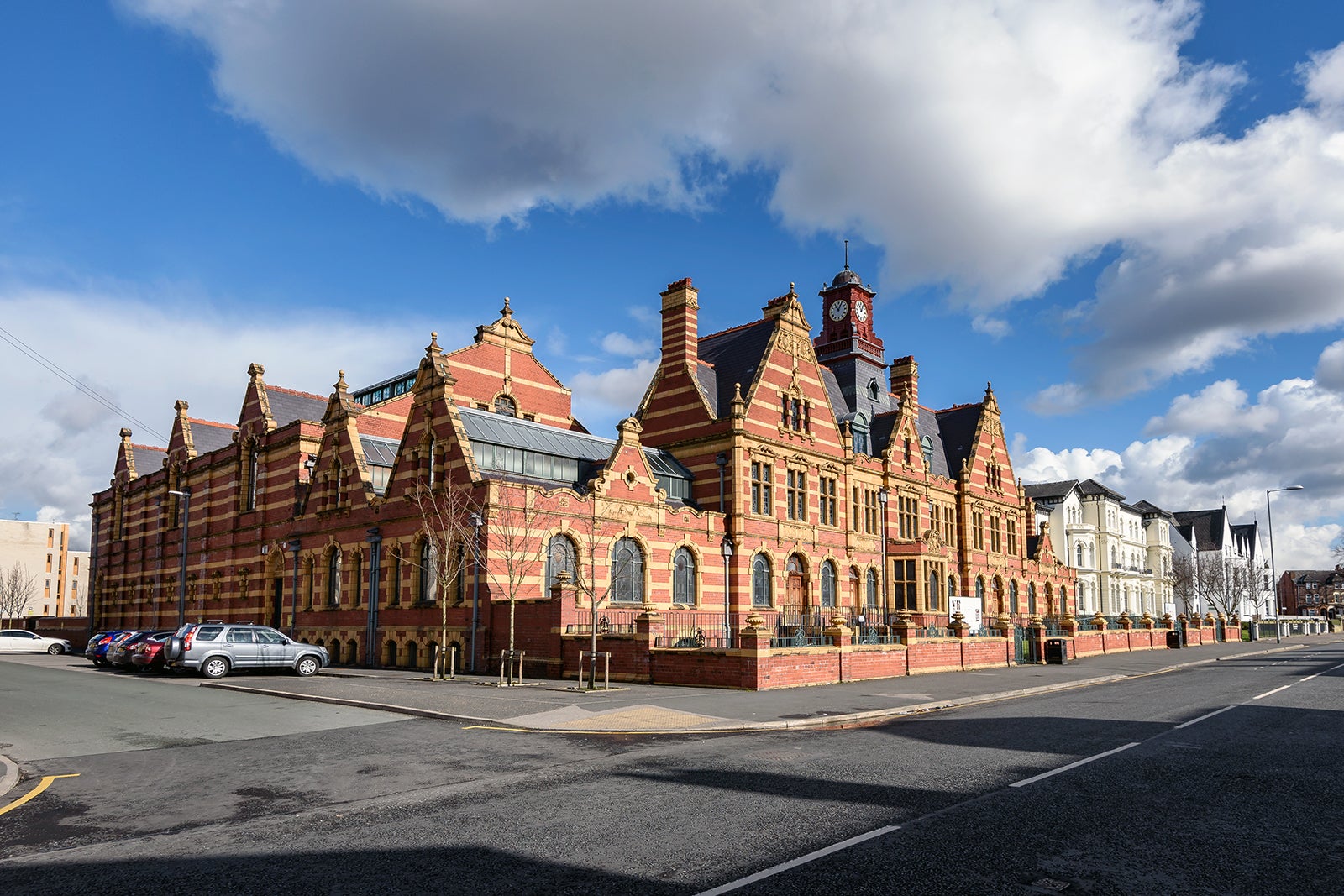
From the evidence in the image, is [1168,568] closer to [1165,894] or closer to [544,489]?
[544,489]

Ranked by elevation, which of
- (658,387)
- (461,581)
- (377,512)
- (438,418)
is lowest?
(461,581)

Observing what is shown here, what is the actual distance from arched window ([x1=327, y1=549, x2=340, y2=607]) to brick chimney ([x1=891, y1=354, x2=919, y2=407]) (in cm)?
3547

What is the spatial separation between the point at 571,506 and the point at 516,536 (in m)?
2.57

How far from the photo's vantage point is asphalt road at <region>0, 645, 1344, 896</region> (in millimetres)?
7363

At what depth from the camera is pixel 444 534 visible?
31250 mm

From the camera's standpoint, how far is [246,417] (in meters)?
48.6

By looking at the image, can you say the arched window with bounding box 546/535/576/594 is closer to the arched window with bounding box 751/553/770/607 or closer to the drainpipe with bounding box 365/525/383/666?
the drainpipe with bounding box 365/525/383/666

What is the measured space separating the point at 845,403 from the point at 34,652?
163 feet

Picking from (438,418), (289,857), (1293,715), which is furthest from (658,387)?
(289,857)

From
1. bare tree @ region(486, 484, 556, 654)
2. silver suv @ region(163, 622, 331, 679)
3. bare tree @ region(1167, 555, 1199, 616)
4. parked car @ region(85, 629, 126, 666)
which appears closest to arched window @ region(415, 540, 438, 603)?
bare tree @ region(486, 484, 556, 654)

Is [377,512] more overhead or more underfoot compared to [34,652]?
more overhead

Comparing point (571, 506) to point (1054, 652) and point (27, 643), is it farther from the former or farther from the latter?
point (27, 643)

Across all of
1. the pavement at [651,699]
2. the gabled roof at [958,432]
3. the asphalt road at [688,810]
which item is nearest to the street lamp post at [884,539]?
the gabled roof at [958,432]

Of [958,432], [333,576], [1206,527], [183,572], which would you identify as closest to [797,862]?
[333,576]
